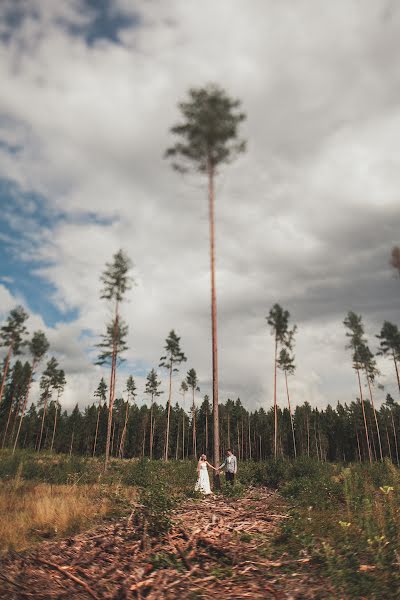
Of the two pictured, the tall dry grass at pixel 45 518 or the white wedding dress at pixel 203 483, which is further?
the white wedding dress at pixel 203 483

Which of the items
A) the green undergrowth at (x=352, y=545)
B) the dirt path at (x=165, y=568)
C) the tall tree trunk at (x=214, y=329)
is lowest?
the dirt path at (x=165, y=568)

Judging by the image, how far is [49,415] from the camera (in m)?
77.2

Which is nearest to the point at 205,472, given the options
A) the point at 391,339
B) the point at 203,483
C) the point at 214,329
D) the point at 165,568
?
the point at 203,483

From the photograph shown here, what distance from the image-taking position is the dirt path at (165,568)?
4.34 meters

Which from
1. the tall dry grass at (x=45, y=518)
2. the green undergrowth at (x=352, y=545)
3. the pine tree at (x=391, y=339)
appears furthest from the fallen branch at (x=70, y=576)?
the pine tree at (x=391, y=339)

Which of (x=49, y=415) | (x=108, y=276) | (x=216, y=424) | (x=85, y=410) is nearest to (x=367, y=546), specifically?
(x=216, y=424)

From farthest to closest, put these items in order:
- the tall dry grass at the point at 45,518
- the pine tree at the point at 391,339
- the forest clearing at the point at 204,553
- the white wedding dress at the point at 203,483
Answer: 1. the pine tree at the point at 391,339
2. the white wedding dress at the point at 203,483
3. the tall dry grass at the point at 45,518
4. the forest clearing at the point at 204,553

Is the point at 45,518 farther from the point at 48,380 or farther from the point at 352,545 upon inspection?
the point at 48,380

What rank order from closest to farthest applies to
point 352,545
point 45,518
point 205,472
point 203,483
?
point 352,545 → point 45,518 → point 203,483 → point 205,472

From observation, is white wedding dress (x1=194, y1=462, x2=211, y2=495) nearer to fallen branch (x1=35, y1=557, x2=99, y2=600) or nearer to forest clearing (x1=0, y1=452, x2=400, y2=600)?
forest clearing (x1=0, y1=452, x2=400, y2=600)

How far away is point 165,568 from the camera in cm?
514

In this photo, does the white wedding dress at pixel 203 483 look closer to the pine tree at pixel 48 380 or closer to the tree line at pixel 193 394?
the tree line at pixel 193 394

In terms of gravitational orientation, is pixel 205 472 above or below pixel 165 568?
above

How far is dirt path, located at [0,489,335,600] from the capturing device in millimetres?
4336
